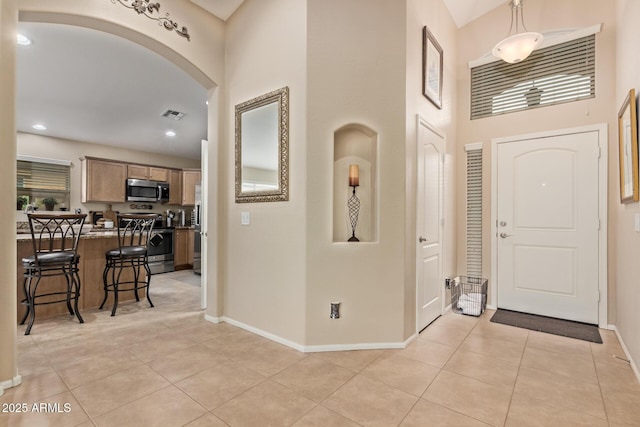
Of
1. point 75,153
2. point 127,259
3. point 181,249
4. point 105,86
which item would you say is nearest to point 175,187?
point 181,249

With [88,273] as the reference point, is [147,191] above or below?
above

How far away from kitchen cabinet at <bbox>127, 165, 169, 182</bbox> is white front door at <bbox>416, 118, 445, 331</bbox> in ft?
19.6

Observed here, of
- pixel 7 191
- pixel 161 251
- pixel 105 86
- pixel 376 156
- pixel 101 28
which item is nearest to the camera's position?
pixel 7 191

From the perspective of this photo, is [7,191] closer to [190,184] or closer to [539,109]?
[539,109]

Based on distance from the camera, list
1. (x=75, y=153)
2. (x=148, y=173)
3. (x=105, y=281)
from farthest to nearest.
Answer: (x=148, y=173), (x=75, y=153), (x=105, y=281)

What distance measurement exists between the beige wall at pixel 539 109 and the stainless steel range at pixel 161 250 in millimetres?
5421

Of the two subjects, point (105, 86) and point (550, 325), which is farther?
point (105, 86)

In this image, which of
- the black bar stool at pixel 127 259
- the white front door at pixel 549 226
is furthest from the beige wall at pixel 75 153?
the white front door at pixel 549 226

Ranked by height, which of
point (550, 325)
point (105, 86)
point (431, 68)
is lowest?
point (550, 325)

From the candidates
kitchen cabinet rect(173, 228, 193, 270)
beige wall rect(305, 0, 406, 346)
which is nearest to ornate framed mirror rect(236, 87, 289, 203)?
beige wall rect(305, 0, 406, 346)

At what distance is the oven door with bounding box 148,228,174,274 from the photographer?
591 cm

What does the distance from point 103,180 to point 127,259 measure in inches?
126

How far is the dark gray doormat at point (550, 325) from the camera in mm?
2896

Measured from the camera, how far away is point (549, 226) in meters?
3.38
